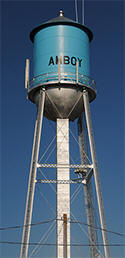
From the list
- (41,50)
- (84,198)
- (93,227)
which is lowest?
(93,227)

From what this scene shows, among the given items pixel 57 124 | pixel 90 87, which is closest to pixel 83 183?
pixel 57 124

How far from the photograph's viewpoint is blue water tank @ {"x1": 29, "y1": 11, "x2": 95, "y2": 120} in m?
A: 24.2

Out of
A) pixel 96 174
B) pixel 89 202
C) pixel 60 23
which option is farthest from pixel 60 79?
pixel 89 202

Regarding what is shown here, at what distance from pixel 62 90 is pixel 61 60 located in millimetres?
1574

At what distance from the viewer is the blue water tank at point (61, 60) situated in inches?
953

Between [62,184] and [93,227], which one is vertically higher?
[62,184]

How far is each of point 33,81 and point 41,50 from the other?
1.71 m

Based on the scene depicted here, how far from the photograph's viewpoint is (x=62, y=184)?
24906mm

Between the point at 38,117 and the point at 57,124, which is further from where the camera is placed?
the point at 57,124

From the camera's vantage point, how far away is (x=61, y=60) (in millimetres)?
24391

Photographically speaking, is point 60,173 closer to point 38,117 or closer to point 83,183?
point 83,183

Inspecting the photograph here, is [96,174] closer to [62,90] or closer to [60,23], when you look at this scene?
[62,90]

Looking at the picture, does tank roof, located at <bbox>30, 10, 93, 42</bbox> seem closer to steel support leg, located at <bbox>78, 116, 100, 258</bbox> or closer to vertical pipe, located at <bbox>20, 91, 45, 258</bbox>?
vertical pipe, located at <bbox>20, 91, 45, 258</bbox>

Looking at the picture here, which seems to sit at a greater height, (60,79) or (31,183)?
(60,79)
